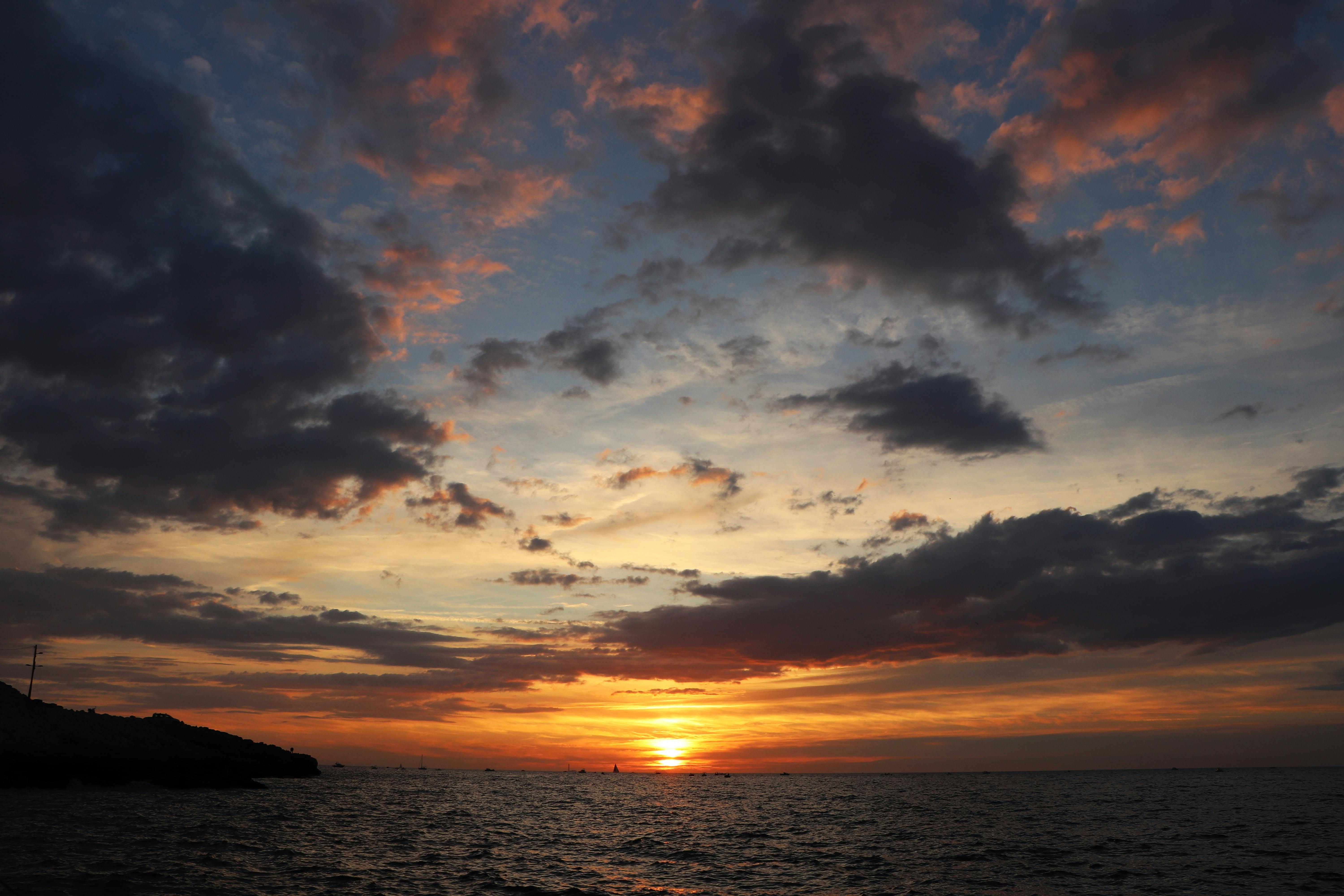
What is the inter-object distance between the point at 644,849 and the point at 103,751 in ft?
316

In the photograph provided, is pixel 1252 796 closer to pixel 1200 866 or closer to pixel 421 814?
pixel 1200 866

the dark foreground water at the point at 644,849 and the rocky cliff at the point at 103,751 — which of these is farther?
the rocky cliff at the point at 103,751

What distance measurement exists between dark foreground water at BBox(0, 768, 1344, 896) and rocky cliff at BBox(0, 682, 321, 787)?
20.2 feet

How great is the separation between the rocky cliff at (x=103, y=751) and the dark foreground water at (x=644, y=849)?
616cm

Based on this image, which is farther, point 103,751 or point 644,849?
point 103,751

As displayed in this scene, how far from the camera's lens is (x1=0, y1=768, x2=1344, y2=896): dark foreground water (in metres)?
41.8

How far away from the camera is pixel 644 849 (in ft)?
204

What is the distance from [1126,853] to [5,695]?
147 m

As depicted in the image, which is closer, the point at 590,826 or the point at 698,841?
the point at 698,841

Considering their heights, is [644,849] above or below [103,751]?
below

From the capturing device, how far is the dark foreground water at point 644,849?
41.8m

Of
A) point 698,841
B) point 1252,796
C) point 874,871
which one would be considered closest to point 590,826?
point 698,841

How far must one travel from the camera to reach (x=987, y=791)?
182 metres

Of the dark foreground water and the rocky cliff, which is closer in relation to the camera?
the dark foreground water
